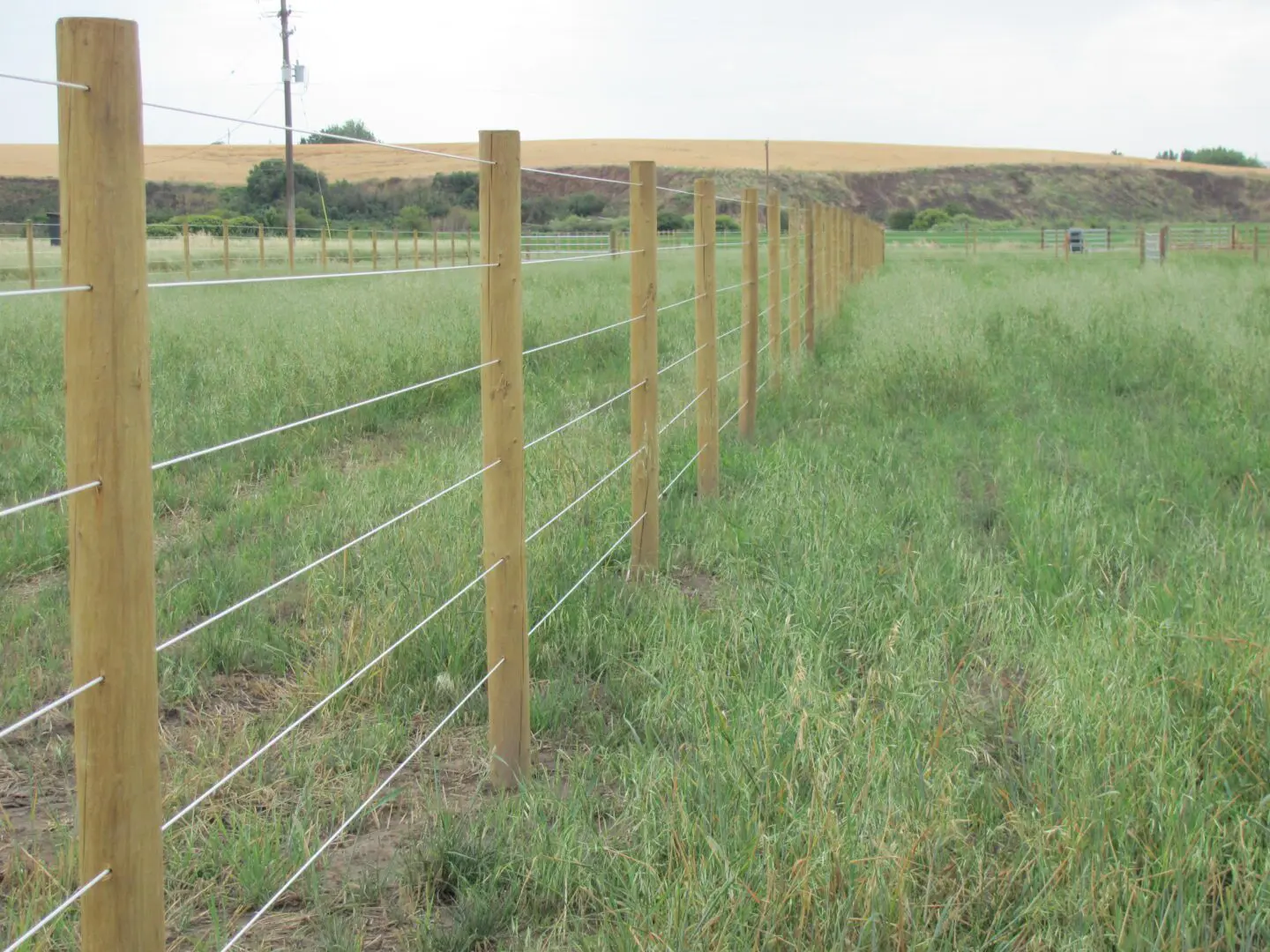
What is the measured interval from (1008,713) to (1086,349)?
826 centimetres

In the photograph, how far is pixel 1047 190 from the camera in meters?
99.8

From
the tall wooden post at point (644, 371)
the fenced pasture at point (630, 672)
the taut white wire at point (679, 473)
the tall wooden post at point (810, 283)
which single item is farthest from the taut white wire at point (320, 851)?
the tall wooden post at point (810, 283)

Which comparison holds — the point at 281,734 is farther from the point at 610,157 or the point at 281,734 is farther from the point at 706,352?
the point at 610,157

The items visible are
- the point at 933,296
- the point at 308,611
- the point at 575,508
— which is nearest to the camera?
the point at 308,611

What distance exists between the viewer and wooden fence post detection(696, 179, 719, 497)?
6.96m

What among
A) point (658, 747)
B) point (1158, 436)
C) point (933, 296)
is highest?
point (933, 296)

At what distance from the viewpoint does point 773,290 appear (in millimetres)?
10070

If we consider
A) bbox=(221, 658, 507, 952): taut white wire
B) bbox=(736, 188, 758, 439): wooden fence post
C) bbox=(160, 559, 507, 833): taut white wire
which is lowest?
bbox=(221, 658, 507, 952): taut white wire

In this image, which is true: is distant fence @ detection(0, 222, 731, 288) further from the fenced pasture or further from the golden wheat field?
the golden wheat field

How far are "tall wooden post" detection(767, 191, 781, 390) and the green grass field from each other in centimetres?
141

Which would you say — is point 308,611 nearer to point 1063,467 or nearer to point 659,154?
point 1063,467

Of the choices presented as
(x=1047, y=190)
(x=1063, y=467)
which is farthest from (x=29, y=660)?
(x=1047, y=190)

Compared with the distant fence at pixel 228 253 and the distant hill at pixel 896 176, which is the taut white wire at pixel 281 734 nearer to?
the distant fence at pixel 228 253

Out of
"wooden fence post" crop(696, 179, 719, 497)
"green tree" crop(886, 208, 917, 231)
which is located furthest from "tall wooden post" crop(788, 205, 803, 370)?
Answer: "green tree" crop(886, 208, 917, 231)
